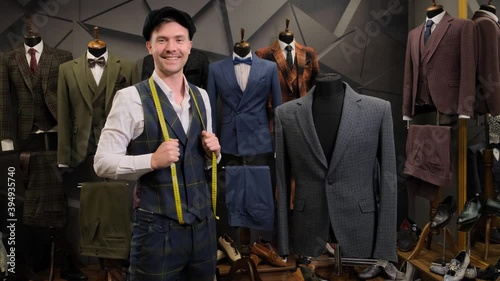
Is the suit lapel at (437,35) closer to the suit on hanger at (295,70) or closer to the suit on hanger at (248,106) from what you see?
the suit on hanger at (295,70)

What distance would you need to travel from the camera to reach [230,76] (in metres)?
3.74

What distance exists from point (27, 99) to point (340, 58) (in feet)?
9.22

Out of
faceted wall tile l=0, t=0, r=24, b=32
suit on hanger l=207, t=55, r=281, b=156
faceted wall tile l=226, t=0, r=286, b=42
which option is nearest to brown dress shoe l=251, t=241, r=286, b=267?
suit on hanger l=207, t=55, r=281, b=156

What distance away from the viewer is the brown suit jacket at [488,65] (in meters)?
3.26

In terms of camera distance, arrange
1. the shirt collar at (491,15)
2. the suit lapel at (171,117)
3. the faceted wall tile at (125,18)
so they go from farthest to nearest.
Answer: the faceted wall tile at (125,18)
the shirt collar at (491,15)
the suit lapel at (171,117)

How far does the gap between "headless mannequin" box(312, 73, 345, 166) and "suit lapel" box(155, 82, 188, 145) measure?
81 cm

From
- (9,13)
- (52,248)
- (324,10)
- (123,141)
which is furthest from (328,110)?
(9,13)

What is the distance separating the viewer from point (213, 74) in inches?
149

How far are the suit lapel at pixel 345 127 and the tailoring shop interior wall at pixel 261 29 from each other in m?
2.25

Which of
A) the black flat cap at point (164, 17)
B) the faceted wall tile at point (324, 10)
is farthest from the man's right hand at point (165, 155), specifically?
the faceted wall tile at point (324, 10)

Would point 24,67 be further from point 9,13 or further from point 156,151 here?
point 156,151

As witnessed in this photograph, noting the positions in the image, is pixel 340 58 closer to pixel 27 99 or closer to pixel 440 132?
pixel 440 132

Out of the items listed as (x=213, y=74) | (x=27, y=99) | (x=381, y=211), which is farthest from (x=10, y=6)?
(x=381, y=211)

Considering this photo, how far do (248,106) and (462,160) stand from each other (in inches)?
68.4
